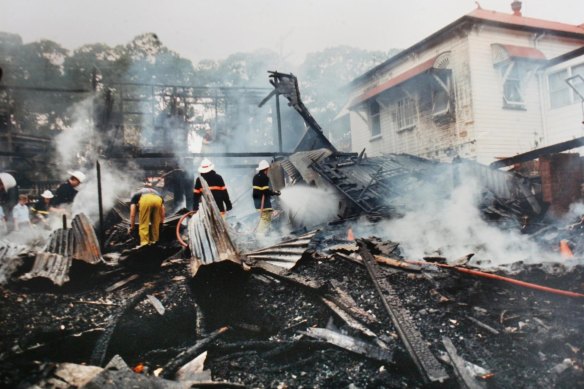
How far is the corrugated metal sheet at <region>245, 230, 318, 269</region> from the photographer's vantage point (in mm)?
4461

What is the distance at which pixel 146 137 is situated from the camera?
1919cm

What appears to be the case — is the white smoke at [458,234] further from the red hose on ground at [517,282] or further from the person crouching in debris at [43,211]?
the person crouching in debris at [43,211]

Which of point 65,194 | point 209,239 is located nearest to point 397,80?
point 65,194

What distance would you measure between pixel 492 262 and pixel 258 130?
15.4 meters

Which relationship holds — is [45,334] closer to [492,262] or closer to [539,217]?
[492,262]

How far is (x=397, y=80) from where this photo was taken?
15695 millimetres

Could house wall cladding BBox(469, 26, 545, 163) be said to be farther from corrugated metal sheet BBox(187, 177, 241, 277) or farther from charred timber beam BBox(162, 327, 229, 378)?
charred timber beam BBox(162, 327, 229, 378)

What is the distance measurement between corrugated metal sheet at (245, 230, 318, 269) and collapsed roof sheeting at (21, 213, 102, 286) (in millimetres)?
2200

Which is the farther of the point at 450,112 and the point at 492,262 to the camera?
the point at 450,112

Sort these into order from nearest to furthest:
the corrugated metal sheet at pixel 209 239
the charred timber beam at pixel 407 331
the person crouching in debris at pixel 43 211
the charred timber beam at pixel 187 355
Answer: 1. the charred timber beam at pixel 407 331
2. the charred timber beam at pixel 187 355
3. the corrugated metal sheet at pixel 209 239
4. the person crouching in debris at pixel 43 211

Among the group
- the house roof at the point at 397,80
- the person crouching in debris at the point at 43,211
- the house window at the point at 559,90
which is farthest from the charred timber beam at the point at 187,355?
the house window at the point at 559,90

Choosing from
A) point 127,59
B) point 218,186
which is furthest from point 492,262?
point 127,59

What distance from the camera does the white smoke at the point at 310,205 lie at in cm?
964

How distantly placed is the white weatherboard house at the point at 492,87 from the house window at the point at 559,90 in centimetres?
3
